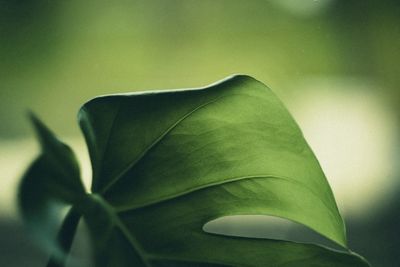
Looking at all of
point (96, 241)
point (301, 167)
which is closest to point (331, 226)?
point (301, 167)

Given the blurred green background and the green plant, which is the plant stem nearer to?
the green plant

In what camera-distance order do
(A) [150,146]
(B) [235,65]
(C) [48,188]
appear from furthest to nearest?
(B) [235,65]
(A) [150,146]
(C) [48,188]

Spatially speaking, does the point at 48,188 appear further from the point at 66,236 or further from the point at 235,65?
the point at 235,65

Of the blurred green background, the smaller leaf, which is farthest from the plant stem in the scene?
the blurred green background

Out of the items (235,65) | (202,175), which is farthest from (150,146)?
(235,65)

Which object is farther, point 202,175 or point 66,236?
point 202,175

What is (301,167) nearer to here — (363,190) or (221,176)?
(221,176)
